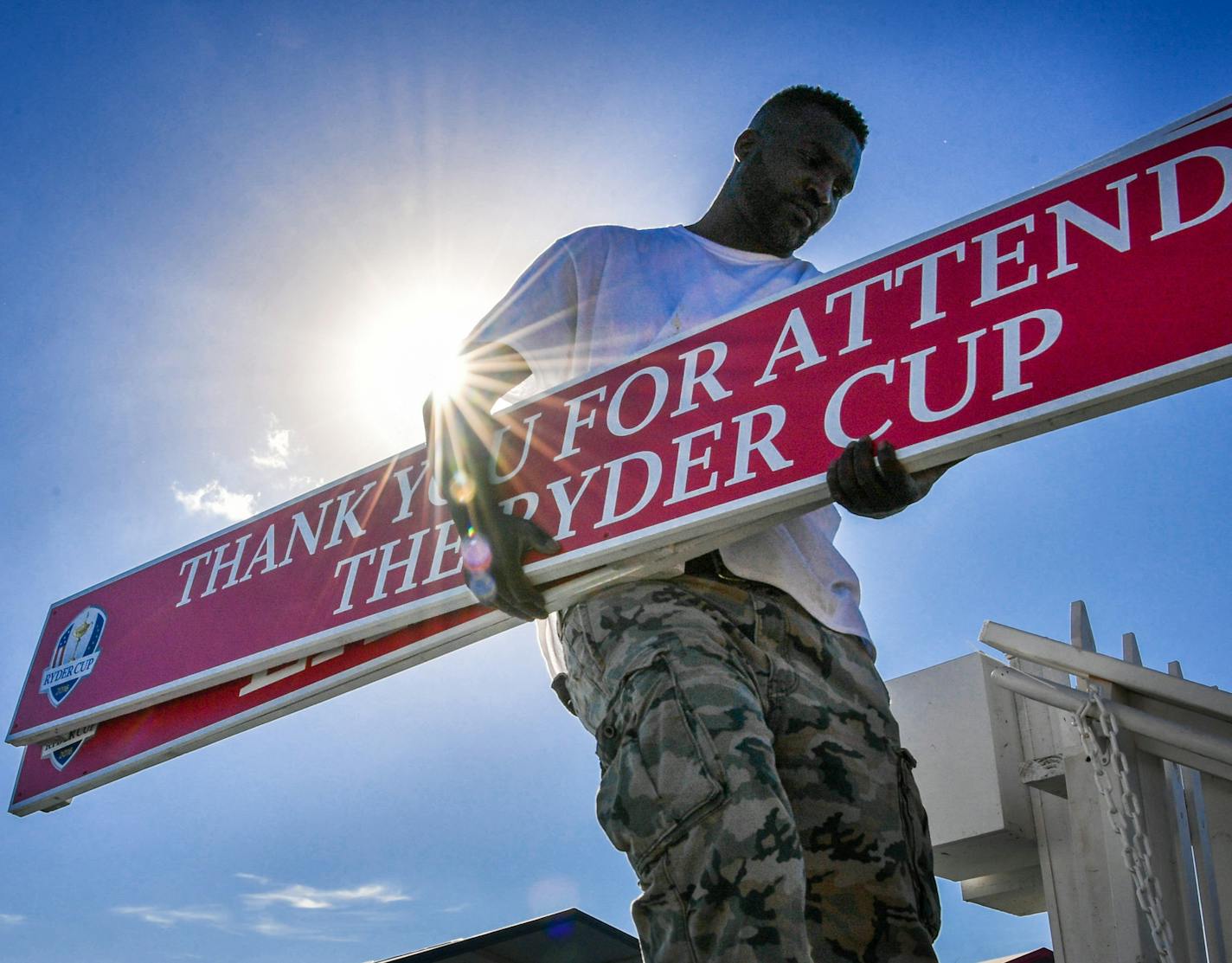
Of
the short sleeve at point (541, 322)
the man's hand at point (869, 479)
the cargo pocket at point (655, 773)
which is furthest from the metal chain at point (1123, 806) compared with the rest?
the short sleeve at point (541, 322)

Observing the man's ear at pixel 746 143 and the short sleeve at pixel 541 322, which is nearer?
the short sleeve at pixel 541 322

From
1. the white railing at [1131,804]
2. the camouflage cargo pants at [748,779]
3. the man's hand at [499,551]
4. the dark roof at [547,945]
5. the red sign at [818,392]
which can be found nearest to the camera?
the camouflage cargo pants at [748,779]

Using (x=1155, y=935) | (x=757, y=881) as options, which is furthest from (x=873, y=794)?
(x=1155, y=935)

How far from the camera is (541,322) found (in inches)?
112

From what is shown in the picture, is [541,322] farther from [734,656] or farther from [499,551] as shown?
[734,656]

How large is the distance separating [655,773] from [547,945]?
15.1 feet

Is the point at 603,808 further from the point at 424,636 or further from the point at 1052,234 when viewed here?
the point at 1052,234

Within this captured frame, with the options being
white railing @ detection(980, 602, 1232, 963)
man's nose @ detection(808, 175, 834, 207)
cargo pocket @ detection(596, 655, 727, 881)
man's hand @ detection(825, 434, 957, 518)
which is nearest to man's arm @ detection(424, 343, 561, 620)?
cargo pocket @ detection(596, 655, 727, 881)

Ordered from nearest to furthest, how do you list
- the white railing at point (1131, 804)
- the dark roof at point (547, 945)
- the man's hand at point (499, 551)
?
the man's hand at point (499, 551)
the white railing at point (1131, 804)
the dark roof at point (547, 945)

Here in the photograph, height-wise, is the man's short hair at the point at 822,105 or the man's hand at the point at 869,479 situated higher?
the man's short hair at the point at 822,105

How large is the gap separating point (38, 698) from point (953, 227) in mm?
2682

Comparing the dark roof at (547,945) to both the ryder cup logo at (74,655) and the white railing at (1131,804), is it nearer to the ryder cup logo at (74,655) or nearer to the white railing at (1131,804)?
the ryder cup logo at (74,655)

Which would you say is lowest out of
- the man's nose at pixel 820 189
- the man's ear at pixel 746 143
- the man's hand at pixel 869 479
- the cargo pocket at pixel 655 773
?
the cargo pocket at pixel 655 773

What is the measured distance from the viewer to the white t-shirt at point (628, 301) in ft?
8.64
